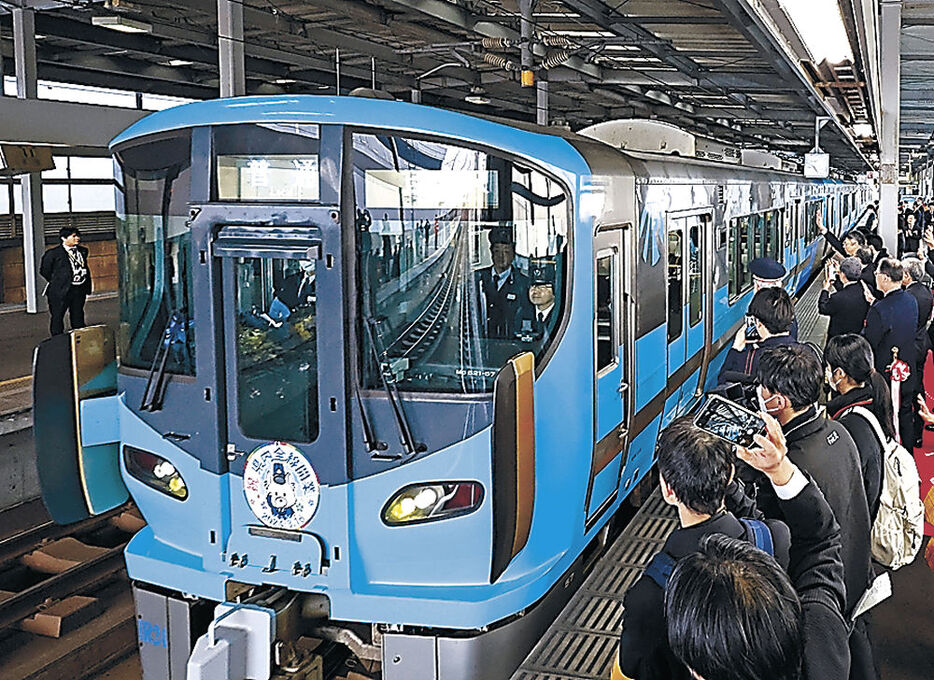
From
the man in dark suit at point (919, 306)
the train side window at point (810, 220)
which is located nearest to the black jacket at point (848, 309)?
the man in dark suit at point (919, 306)

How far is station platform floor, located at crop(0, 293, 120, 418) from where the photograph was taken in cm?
914

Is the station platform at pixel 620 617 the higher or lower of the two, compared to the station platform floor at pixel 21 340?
lower

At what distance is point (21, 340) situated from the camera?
42.4 ft

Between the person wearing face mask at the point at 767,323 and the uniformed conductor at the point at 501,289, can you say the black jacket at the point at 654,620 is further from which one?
the person wearing face mask at the point at 767,323

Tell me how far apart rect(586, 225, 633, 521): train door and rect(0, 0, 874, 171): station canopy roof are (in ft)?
3.90

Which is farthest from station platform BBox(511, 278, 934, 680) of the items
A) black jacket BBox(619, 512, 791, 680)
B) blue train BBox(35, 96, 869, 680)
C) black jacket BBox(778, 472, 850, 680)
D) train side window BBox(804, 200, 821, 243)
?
train side window BBox(804, 200, 821, 243)

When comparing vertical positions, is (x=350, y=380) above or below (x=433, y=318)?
below

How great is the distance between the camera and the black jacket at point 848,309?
696 cm

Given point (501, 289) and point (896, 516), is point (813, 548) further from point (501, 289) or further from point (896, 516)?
point (501, 289)

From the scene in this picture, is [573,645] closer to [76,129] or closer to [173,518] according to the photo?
[173,518]

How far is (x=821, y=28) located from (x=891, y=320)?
1.95m

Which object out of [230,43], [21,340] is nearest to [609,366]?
[230,43]

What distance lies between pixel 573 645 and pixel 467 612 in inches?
18.2

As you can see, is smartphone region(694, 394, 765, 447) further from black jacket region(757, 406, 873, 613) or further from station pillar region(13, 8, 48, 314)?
station pillar region(13, 8, 48, 314)
